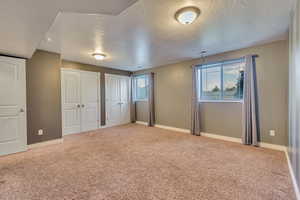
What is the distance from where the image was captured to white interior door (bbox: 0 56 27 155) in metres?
Answer: 2.96

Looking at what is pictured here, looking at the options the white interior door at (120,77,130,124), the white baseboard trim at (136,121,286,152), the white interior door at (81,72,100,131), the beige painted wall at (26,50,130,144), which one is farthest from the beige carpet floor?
the white interior door at (120,77,130,124)

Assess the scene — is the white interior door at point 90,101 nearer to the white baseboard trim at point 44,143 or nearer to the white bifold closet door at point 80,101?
the white bifold closet door at point 80,101

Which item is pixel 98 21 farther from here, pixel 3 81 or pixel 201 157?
pixel 201 157

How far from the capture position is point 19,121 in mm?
3139

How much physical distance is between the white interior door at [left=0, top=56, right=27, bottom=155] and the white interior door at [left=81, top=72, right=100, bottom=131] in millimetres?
1926

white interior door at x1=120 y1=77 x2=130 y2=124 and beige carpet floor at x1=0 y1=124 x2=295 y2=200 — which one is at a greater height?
white interior door at x1=120 y1=77 x2=130 y2=124

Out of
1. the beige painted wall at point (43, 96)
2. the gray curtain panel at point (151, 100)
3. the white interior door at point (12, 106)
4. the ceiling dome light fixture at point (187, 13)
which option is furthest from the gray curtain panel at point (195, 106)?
the white interior door at point (12, 106)

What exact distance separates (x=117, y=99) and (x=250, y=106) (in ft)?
15.0

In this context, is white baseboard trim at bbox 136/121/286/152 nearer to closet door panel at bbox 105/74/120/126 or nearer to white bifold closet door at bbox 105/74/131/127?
white bifold closet door at bbox 105/74/131/127

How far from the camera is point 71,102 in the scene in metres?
4.79

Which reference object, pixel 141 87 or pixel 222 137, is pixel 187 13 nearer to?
pixel 222 137

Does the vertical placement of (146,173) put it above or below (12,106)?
below

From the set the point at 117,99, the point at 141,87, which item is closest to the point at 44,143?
the point at 117,99

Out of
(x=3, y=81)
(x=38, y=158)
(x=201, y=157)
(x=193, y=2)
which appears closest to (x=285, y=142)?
(x=201, y=157)
